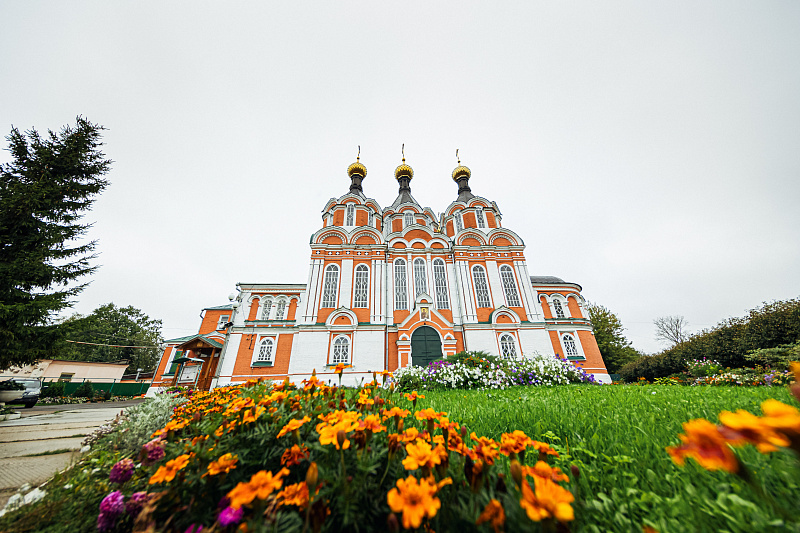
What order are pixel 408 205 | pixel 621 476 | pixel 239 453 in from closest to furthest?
pixel 239 453 < pixel 621 476 < pixel 408 205

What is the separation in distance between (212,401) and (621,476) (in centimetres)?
382

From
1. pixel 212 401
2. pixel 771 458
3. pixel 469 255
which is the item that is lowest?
pixel 771 458

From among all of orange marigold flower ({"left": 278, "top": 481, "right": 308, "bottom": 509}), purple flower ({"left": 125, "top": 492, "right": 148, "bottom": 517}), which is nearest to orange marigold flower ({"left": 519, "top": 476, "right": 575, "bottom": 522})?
orange marigold flower ({"left": 278, "top": 481, "right": 308, "bottom": 509})

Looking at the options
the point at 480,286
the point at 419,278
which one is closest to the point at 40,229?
the point at 419,278

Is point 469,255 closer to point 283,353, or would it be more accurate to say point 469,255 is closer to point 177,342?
point 283,353

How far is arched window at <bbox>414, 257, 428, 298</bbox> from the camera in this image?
16.9 m

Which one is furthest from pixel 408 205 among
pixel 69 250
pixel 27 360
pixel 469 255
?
pixel 27 360

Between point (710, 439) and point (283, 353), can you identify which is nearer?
point (710, 439)

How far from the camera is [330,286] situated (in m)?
16.6

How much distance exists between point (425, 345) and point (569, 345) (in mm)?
8921

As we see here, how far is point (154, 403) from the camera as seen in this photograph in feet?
12.5

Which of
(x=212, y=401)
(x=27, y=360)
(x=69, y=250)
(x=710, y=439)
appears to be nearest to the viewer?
(x=710, y=439)

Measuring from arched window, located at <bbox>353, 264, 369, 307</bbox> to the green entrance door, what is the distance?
352 cm

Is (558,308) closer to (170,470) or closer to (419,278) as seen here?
(419,278)
